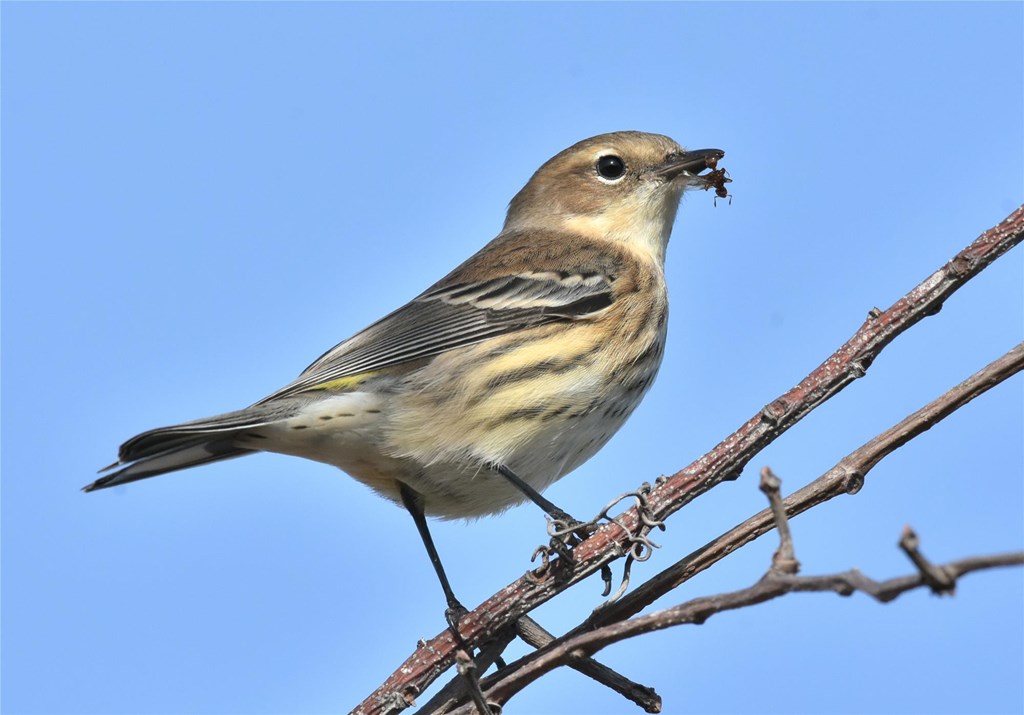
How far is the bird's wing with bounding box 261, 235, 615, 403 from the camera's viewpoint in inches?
256

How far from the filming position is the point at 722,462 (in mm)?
3855

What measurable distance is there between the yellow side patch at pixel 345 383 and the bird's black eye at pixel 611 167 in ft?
8.88

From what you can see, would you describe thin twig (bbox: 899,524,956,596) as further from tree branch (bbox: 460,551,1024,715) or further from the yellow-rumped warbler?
the yellow-rumped warbler

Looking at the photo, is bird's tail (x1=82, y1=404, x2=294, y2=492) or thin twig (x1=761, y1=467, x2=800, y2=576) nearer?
thin twig (x1=761, y1=467, x2=800, y2=576)

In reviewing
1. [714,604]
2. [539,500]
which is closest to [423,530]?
[539,500]

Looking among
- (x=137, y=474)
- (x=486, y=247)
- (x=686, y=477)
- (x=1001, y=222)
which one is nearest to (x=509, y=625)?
(x=686, y=477)

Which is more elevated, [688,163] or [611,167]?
[611,167]

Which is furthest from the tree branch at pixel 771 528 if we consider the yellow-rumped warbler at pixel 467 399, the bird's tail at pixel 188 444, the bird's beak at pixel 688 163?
the bird's beak at pixel 688 163

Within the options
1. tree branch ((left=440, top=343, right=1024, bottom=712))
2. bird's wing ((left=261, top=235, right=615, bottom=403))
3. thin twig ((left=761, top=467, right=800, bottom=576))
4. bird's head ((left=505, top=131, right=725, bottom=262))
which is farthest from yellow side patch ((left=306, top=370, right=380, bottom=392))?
thin twig ((left=761, top=467, right=800, bottom=576))

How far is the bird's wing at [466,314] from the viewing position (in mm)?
6500

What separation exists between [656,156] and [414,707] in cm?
489

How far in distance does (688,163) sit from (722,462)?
429 cm

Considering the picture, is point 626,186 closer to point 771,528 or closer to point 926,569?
point 771,528

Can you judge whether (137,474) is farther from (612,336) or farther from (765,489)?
(765,489)
